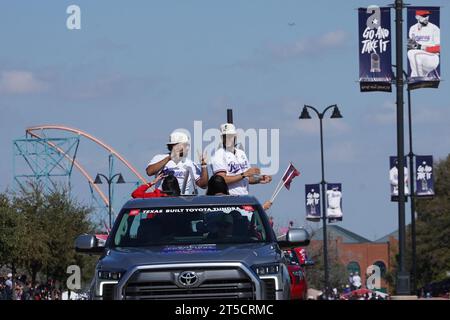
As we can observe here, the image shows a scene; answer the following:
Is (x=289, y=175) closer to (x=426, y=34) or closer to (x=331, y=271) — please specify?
(x=426, y=34)

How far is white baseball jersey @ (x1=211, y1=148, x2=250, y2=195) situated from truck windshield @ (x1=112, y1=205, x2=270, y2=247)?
3208 mm

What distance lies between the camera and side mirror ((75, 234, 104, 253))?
1301 cm

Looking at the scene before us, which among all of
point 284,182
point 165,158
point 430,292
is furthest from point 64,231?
point 165,158

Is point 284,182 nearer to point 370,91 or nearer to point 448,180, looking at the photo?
point 370,91

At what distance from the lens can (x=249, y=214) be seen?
13.3 m

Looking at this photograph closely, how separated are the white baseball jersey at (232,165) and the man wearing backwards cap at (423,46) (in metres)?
16.7

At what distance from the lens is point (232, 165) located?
16609 millimetres

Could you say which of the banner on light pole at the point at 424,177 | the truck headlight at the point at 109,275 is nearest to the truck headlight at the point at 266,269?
the truck headlight at the point at 109,275

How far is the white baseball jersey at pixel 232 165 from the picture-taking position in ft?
54.1

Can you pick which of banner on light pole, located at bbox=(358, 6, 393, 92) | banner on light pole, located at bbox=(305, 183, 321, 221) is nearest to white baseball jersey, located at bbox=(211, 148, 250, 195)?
banner on light pole, located at bbox=(358, 6, 393, 92)

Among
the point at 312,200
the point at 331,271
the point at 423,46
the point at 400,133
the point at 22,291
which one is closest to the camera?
the point at 400,133

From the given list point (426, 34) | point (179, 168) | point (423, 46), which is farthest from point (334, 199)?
point (179, 168)

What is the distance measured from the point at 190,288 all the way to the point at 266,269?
2.45ft
